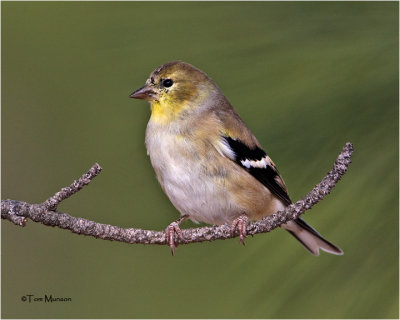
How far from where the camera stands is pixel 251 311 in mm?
1418

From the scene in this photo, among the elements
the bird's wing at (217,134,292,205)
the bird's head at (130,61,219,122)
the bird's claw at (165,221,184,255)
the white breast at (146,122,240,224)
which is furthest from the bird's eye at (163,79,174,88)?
the bird's claw at (165,221,184,255)

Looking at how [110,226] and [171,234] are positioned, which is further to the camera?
[171,234]

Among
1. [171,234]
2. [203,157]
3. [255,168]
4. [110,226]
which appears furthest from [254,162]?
[110,226]

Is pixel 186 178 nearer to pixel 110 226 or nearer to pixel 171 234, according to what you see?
pixel 171 234

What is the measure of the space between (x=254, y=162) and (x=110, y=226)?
89cm

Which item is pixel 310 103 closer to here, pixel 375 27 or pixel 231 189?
pixel 375 27

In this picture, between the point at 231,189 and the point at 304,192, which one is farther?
the point at 231,189

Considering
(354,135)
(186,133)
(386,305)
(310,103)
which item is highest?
(186,133)

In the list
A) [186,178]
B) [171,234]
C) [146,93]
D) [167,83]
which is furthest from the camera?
[167,83]

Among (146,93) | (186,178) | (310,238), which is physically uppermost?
(146,93)

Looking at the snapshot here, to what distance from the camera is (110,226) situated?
157cm

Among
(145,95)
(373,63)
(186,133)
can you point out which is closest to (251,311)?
(373,63)

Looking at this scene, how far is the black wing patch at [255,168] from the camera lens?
221 centimetres

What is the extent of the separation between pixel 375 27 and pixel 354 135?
0.92ft
